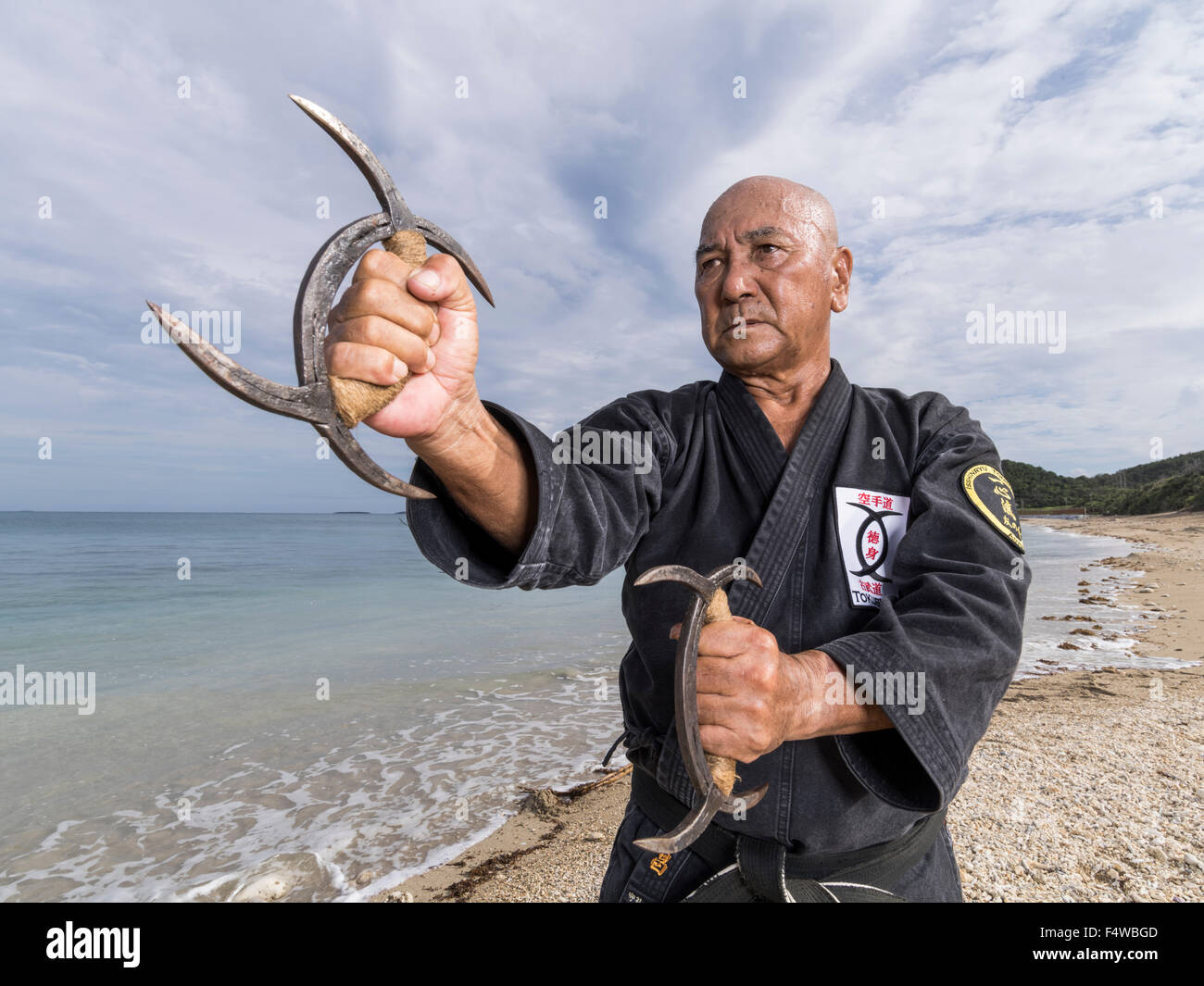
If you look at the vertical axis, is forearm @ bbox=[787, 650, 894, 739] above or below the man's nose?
below

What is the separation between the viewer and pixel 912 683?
1.43 m

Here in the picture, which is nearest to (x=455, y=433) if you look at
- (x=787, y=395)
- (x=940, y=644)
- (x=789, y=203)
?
(x=940, y=644)

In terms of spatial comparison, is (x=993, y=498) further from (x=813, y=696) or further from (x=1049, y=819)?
(x=1049, y=819)

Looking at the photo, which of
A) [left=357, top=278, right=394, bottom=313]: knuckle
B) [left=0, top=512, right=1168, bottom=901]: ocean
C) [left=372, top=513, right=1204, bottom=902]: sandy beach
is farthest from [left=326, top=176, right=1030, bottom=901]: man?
[left=0, top=512, right=1168, bottom=901]: ocean

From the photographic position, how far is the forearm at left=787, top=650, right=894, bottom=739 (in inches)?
54.2

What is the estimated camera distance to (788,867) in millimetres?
1807

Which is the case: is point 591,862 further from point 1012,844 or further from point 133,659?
point 133,659

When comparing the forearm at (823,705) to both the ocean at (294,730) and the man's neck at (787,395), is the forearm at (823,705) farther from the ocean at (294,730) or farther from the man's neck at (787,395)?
the ocean at (294,730)

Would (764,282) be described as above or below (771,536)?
above

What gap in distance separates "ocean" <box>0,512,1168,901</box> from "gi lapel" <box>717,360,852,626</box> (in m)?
4.21

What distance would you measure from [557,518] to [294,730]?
8.42 meters

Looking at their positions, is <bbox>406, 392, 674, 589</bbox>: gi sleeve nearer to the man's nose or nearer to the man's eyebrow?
the man's nose

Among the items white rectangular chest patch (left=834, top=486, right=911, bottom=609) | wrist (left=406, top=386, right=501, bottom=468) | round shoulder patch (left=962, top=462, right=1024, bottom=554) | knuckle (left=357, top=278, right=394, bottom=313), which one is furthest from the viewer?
white rectangular chest patch (left=834, top=486, right=911, bottom=609)

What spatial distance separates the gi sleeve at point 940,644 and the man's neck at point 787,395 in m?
0.50
